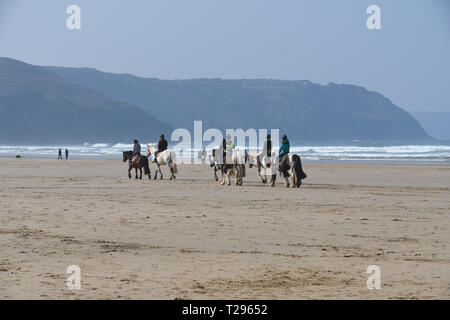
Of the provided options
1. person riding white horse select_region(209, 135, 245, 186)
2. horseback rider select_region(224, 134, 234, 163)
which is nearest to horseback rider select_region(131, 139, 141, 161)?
person riding white horse select_region(209, 135, 245, 186)

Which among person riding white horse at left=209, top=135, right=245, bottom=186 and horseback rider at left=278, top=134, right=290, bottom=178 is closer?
horseback rider at left=278, top=134, right=290, bottom=178

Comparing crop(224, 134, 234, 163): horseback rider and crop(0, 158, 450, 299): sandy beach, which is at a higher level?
crop(224, 134, 234, 163): horseback rider

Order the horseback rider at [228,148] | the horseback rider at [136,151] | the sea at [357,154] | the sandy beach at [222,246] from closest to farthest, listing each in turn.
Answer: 1. the sandy beach at [222,246]
2. the horseback rider at [228,148]
3. the horseback rider at [136,151]
4. the sea at [357,154]

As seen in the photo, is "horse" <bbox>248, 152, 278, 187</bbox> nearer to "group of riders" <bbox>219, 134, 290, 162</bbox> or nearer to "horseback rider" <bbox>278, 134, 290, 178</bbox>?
"group of riders" <bbox>219, 134, 290, 162</bbox>

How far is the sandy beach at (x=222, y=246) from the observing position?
7.47m

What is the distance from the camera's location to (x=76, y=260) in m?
9.05

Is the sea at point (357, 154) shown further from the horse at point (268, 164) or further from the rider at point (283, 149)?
the rider at point (283, 149)

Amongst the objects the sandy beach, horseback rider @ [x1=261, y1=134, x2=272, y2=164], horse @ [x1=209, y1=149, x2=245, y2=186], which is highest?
horseback rider @ [x1=261, y1=134, x2=272, y2=164]

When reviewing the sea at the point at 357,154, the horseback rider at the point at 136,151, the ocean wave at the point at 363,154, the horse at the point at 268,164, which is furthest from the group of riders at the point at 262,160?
the ocean wave at the point at 363,154

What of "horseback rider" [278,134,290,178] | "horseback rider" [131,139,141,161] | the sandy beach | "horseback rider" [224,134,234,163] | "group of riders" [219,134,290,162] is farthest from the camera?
"horseback rider" [131,139,141,161]

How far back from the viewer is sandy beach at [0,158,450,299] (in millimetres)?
7473
